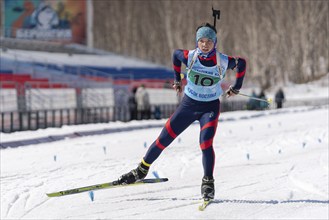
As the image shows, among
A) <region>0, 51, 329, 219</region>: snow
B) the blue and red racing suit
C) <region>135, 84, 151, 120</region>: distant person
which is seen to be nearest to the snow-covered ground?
<region>0, 51, 329, 219</region>: snow

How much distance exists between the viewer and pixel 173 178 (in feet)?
25.1

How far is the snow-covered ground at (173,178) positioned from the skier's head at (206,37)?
5.37 ft

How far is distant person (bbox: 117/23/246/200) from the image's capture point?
5.93m

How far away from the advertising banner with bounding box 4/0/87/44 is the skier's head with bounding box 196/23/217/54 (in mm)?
35555

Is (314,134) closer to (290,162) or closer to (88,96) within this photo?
(290,162)

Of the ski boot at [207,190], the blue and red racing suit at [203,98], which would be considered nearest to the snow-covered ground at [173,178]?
the ski boot at [207,190]

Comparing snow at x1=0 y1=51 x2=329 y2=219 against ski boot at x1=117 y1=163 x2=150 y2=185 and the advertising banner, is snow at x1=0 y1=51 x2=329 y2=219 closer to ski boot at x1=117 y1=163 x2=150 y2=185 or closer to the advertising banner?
ski boot at x1=117 y1=163 x2=150 y2=185

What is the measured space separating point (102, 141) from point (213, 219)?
284 inches

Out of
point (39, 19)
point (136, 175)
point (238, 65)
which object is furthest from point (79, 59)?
point (238, 65)

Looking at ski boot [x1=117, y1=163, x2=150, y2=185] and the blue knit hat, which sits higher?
the blue knit hat

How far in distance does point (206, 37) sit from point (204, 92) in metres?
0.64

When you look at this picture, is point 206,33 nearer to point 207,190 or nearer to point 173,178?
point 207,190

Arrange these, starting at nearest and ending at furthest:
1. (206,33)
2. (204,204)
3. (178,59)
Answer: (206,33), (204,204), (178,59)

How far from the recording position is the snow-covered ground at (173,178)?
588 cm
